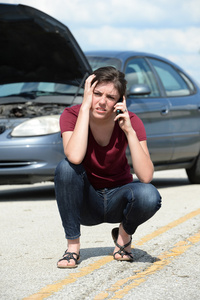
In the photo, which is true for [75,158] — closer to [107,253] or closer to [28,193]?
[107,253]

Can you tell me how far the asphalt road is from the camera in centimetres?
365

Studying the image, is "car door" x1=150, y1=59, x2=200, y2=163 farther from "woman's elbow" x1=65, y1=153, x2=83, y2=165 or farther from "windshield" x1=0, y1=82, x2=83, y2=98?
"woman's elbow" x1=65, y1=153, x2=83, y2=165

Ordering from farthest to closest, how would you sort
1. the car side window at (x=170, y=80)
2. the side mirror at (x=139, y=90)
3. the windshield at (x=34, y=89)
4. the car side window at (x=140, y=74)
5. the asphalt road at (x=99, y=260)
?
the car side window at (x=170, y=80), the car side window at (x=140, y=74), the windshield at (x=34, y=89), the side mirror at (x=139, y=90), the asphalt road at (x=99, y=260)

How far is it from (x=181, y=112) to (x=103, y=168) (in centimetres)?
486

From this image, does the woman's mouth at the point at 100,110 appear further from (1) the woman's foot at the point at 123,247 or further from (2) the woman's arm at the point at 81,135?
(1) the woman's foot at the point at 123,247

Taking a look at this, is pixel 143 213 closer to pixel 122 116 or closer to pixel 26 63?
pixel 122 116

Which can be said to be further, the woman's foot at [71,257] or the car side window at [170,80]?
the car side window at [170,80]

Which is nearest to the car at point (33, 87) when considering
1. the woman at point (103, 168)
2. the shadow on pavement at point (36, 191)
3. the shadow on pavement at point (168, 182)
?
the shadow on pavement at point (36, 191)

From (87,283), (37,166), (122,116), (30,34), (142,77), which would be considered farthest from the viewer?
(142,77)

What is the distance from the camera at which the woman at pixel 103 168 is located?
4.21m

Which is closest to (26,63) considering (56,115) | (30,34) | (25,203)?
(30,34)

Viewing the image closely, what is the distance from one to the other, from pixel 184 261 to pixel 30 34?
427 centimetres

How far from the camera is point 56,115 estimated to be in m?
7.51

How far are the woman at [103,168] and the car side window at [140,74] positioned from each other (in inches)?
166
